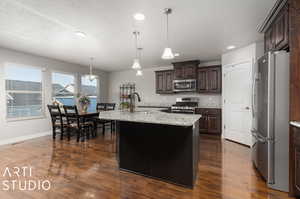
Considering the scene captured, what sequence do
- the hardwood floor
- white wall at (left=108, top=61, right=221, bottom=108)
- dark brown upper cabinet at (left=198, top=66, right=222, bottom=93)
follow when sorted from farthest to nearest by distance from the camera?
white wall at (left=108, top=61, right=221, bottom=108) → dark brown upper cabinet at (left=198, top=66, right=222, bottom=93) → the hardwood floor

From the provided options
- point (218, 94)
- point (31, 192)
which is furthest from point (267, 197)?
point (218, 94)

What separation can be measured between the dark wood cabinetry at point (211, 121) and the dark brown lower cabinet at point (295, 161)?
2833 millimetres

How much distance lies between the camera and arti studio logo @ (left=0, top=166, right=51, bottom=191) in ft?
6.64

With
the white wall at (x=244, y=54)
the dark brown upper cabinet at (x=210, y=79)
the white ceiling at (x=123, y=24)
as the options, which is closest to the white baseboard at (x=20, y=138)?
the white ceiling at (x=123, y=24)

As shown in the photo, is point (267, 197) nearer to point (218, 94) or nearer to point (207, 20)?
point (207, 20)

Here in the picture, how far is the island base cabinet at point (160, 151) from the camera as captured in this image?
202cm

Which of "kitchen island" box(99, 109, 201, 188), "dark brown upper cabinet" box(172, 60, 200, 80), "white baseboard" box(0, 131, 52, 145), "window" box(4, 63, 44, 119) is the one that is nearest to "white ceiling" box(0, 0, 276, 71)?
"window" box(4, 63, 44, 119)

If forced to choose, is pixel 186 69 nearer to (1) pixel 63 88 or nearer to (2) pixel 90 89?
(2) pixel 90 89

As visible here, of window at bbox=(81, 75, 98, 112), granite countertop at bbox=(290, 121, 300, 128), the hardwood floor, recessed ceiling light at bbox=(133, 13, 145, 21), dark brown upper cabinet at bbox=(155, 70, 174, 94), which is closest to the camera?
granite countertop at bbox=(290, 121, 300, 128)

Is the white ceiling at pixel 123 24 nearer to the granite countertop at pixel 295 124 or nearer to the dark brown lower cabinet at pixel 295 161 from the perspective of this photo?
the granite countertop at pixel 295 124

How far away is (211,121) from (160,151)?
125 inches

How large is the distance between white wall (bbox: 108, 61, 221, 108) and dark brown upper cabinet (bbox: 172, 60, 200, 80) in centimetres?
58

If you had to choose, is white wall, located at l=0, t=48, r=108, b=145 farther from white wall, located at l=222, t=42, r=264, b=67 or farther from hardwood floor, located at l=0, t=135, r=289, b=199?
white wall, located at l=222, t=42, r=264, b=67

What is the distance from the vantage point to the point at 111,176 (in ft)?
7.64
